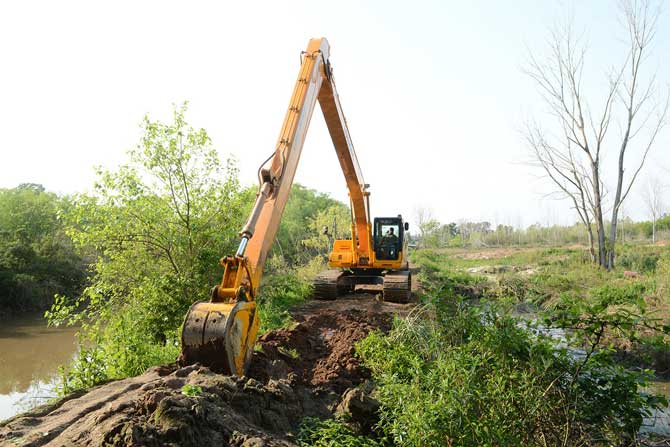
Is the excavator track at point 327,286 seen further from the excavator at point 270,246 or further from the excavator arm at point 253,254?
the excavator arm at point 253,254

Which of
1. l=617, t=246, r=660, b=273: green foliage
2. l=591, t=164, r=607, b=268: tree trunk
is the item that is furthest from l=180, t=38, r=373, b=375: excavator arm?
l=617, t=246, r=660, b=273: green foliage

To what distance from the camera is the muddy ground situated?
11.0 ft

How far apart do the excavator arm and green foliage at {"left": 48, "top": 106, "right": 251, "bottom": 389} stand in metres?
3.51

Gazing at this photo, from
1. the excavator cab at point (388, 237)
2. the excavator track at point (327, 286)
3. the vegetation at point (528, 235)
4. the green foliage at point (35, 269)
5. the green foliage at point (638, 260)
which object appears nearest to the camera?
the excavator track at point (327, 286)

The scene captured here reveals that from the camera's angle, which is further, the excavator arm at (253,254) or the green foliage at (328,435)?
the excavator arm at (253,254)

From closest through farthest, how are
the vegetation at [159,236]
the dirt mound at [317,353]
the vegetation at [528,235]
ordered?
the dirt mound at [317,353]
the vegetation at [159,236]
the vegetation at [528,235]

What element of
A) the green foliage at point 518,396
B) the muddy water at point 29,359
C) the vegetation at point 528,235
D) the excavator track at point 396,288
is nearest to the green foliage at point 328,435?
the green foliage at point 518,396

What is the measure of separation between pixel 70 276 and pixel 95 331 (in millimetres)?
15918

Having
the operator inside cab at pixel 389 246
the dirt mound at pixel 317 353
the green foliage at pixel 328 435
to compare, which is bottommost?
the green foliage at pixel 328 435

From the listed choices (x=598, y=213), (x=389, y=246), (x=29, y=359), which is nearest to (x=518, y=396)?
(x=389, y=246)

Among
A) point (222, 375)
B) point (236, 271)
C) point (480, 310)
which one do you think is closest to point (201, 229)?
point (236, 271)

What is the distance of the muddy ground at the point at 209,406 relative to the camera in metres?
3.37

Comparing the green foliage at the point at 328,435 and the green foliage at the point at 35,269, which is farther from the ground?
the green foliage at the point at 35,269

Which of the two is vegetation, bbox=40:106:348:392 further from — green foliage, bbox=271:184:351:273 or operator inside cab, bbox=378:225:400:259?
green foliage, bbox=271:184:351:273
